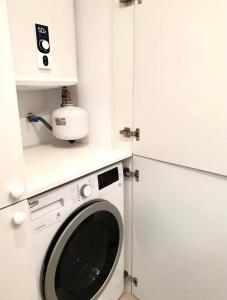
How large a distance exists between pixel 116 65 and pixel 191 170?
0.70m

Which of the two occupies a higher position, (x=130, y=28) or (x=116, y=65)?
(x=130, y=28)

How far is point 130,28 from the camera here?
1.18m

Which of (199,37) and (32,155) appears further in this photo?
(32,155)

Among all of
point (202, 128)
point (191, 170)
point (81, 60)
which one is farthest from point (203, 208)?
point (81, 60)

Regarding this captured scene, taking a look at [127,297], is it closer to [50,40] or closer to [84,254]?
[84,254]

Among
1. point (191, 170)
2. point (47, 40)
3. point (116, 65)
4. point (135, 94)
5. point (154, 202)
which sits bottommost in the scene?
point (154, 202)

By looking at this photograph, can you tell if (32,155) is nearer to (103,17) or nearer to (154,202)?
(154,202)

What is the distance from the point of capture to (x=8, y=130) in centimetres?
74

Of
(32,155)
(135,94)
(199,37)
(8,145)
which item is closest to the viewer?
(8,145)

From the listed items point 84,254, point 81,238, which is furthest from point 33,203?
point 84,254

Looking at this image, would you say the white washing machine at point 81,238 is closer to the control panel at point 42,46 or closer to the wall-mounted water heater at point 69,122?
the wall-mounted water heater at point 69,122

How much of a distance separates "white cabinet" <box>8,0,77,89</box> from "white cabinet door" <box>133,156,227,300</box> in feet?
2.21

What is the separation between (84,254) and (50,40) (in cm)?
119

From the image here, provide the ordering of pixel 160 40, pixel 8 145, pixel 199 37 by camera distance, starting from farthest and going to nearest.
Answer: pixel 160 40, pixel 199 37, pixel 8 145
